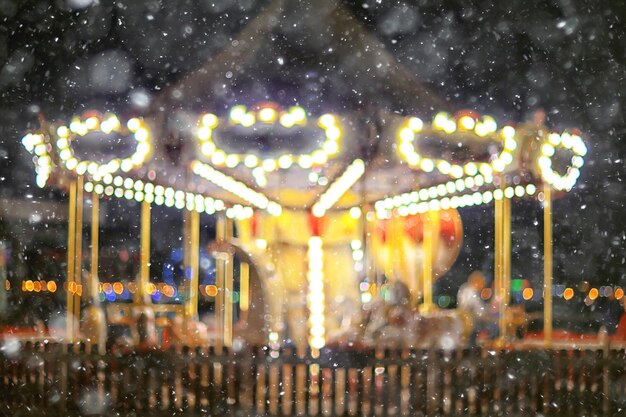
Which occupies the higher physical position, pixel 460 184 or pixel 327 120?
pixel 327 120

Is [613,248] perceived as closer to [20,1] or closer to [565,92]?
[565,92]

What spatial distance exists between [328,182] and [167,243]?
3073 centimetres

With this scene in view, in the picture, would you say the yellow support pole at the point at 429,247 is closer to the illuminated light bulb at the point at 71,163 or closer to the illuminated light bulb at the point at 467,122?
the illuminated light bulb at the point at 467,122

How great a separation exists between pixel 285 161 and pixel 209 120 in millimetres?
1068

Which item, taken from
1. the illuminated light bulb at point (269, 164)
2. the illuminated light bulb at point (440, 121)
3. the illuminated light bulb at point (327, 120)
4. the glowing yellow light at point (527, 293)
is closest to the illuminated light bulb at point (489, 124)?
the illuminated light bulb at point (440, 121)

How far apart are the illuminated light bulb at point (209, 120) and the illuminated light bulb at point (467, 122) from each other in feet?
7.98

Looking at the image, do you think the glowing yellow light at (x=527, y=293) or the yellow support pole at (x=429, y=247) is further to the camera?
the glowing yellow light at (x=527, y=293)

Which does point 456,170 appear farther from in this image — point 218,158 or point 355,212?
point 218,158

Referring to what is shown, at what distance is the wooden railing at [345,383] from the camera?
7.81 m

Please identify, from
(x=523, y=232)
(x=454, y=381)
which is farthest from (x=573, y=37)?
(x=454, y=381)

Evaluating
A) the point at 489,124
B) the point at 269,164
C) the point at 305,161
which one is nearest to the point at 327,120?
the point at 305,161

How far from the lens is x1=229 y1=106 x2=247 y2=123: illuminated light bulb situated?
9211 mm

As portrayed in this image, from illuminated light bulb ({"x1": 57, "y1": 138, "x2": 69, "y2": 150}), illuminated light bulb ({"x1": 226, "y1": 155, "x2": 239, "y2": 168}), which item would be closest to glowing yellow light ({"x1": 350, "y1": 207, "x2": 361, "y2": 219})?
illuminated light bulb ({"x1": 226, "y1": 155, "x2": 239, "y2": 168})

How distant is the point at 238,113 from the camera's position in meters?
9.21
